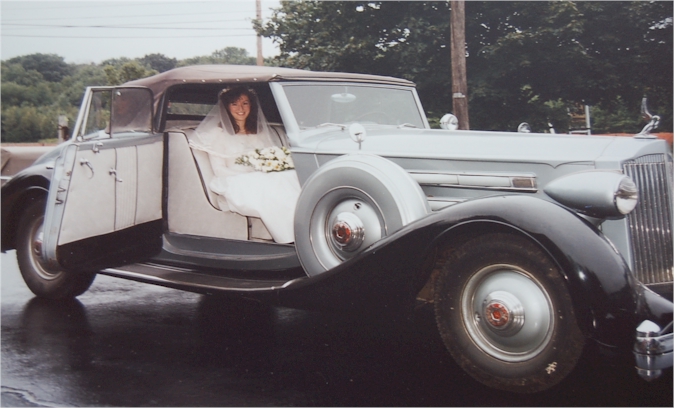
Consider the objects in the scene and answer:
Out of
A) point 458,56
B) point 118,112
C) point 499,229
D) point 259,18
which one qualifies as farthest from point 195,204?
point 259,18

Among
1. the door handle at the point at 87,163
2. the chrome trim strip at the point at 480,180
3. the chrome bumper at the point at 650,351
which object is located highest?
the door handle at the point at 87,163

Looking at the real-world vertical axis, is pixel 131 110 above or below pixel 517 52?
below

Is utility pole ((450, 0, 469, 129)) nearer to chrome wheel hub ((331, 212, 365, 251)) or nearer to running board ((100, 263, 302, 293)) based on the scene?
running board ((100, 263, 302, 293))

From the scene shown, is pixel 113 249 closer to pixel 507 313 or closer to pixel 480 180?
pixel 480 180

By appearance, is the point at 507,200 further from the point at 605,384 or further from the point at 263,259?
the point at 263,259

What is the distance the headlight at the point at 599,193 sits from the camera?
2744mm

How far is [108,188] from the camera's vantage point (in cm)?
420

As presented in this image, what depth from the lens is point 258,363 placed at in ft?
11.8

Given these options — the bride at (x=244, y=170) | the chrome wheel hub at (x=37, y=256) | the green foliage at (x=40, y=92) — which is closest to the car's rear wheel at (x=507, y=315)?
the bride at (x=244, y=170)

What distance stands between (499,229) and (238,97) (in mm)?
2660

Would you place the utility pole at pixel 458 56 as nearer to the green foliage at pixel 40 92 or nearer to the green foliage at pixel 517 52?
the green foliage at pixel 517 52

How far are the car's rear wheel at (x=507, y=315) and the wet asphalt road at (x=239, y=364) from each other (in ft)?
0.38

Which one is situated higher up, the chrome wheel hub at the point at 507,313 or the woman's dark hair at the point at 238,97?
the woman's dark hair at the point at 238,97

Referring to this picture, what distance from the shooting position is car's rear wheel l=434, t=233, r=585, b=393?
8.71 ft
